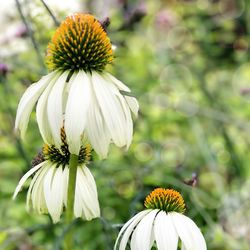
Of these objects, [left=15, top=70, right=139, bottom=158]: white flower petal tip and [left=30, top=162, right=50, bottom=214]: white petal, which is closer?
[left=15, top=70, right=139, bottom=158]: white flower petal tip

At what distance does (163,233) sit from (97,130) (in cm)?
15

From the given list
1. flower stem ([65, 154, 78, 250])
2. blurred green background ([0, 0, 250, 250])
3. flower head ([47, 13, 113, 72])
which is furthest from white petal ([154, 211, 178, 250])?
blurred green background ([0, 0, 250, 250])

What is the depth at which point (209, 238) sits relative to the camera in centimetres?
155

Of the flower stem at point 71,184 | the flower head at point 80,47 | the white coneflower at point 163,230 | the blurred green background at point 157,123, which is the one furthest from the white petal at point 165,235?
the blurred green background at point 157,123

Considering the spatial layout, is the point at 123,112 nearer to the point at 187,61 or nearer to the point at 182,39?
the point at 187,61

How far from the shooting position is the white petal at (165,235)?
745 mm

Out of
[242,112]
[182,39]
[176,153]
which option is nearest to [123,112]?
[176,153]

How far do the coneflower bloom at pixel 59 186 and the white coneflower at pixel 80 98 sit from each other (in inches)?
2.9

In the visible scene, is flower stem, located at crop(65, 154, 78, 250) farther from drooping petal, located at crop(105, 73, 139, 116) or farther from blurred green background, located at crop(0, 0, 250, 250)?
blurred green background, located at crop(0, 0, 250, 250)

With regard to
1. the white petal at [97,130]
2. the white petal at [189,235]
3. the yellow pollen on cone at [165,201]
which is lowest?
the white petal at [189,235]

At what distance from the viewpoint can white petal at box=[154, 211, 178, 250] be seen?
745 millimetres

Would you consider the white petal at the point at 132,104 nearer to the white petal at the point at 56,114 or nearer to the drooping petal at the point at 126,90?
the drooping petal at the point at 126,90

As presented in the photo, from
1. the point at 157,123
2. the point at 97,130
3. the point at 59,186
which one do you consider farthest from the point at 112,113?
the point at 157,123

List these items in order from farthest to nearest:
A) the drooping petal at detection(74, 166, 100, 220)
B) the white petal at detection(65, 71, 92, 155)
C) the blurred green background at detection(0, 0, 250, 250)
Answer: the blurred green background at detection(0, 0, 250, 250) < the drooping petal at detection(74, 166, 100, 220) < the white petal at detection(65, 71, 92, 155)
